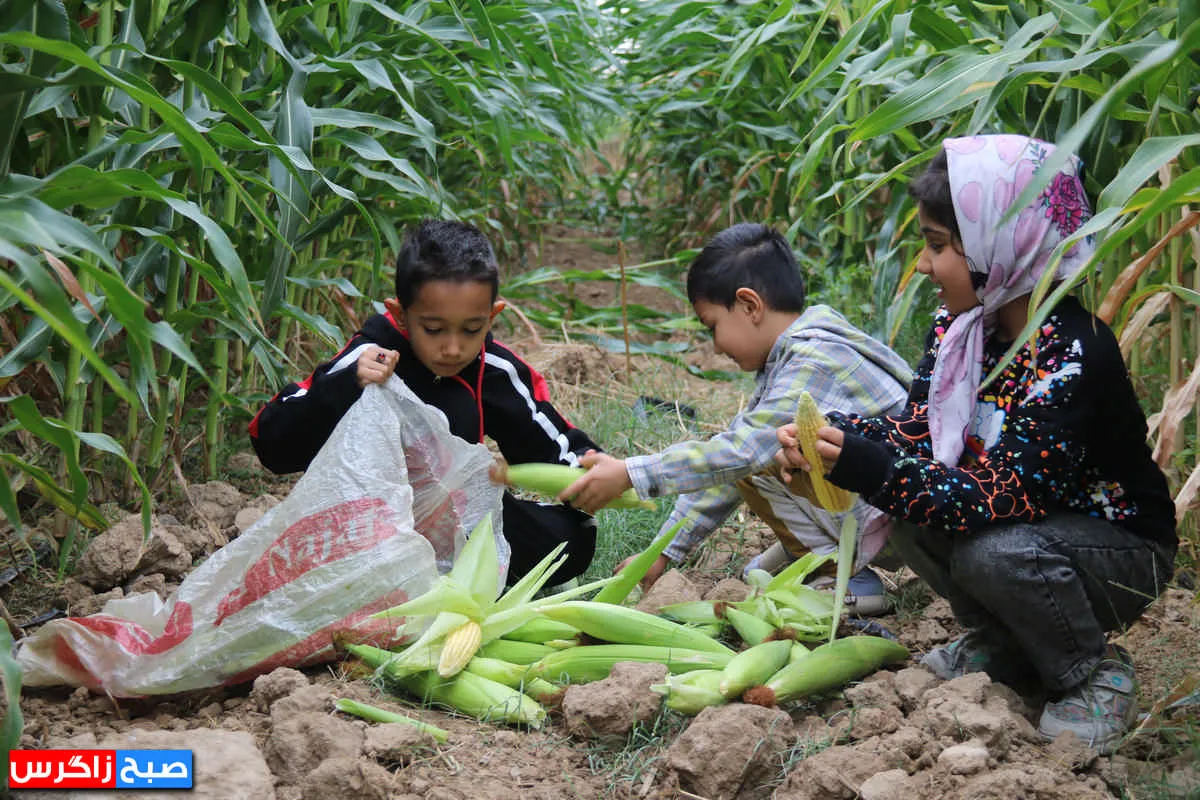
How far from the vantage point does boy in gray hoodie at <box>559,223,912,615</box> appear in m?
2.50

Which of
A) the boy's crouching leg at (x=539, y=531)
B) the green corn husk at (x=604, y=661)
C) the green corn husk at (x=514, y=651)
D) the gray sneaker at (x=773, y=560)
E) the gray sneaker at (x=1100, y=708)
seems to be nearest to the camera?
the gray sneaker at (x=1100, y=708)

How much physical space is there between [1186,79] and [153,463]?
2.42 meters

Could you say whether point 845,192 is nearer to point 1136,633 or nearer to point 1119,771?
point 1136,633

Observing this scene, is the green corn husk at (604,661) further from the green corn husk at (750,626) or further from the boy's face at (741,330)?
the boy's face at (741,330)

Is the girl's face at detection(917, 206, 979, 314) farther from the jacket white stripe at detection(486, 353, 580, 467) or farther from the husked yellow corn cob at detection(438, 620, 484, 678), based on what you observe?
the husked yellow corn cob at detection(438, 620, 484, 678)

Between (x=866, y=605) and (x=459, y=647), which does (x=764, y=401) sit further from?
(x=459, y=647)

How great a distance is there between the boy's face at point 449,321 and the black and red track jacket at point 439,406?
0.35 feet

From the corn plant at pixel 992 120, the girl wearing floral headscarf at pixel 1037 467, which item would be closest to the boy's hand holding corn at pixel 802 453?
the girl wearing floral headscarf at pixel 1037 467

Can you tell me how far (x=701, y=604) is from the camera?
252 cm

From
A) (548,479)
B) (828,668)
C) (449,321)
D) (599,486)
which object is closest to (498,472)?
(548,479)

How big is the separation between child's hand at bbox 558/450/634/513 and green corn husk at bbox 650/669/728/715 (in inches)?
21.5

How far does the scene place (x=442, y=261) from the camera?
242 centimetres

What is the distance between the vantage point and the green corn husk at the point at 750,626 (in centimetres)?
235

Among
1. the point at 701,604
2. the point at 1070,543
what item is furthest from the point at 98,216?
the point at 1070,543
